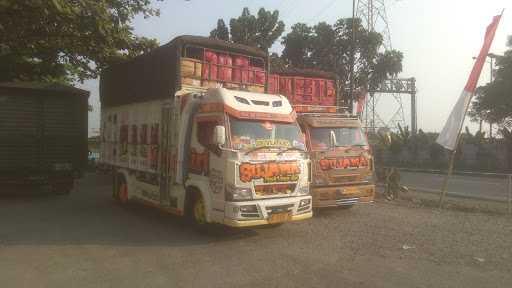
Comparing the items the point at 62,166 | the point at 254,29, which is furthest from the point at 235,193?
the point at 254,29

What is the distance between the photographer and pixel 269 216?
845 cm

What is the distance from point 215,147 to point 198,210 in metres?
1.38

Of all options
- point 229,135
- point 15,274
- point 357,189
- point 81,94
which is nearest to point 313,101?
point 357,189

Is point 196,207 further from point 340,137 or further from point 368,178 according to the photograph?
point 368,178

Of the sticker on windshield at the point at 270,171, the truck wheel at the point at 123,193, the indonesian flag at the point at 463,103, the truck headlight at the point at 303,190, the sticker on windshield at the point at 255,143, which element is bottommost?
the truck wheel at the point at 123,193

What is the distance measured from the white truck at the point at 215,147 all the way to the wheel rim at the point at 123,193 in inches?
38.7

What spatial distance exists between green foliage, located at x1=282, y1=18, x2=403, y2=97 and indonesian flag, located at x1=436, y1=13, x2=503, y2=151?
569 inches

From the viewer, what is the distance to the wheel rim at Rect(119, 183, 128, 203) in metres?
12.6

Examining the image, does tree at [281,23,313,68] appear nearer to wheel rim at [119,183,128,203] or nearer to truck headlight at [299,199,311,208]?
wheel rim at [119,183,128,203]

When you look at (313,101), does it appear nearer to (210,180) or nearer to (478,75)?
(478,75)

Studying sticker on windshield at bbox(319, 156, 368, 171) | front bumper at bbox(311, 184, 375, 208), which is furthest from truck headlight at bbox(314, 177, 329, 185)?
sticker on windshield at bbox(319, 156, 368, 171)

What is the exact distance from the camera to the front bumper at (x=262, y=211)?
814cm

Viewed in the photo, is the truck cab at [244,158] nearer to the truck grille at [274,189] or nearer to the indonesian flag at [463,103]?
the truck grille at [274,189]

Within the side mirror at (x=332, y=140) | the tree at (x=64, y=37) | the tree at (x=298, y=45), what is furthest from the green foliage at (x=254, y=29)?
the side mirror at (x=332, y=140)
